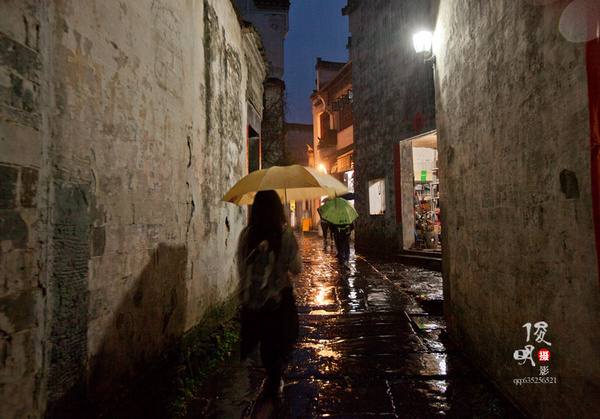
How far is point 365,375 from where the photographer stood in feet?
11.4

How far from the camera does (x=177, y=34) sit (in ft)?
11.7

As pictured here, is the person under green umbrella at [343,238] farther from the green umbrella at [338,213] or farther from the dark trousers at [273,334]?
the dark trousers at [273,334]

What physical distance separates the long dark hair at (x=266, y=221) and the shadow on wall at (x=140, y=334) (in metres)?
0.95

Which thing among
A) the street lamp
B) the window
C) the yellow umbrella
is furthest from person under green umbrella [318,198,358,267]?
the yellow umbrella

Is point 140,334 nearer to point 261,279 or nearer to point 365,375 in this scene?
point 261,279

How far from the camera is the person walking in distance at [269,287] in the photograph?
298 cm

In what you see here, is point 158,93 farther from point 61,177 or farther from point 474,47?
point 474,47

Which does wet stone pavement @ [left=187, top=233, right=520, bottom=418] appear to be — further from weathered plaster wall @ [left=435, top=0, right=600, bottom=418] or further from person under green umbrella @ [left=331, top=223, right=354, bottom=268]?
person under green umbrella @ [left=331, top=223, right=354, bottom=268]

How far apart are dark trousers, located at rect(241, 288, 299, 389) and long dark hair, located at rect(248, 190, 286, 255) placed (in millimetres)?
529

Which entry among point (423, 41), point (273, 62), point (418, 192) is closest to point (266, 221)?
point (423, 41)

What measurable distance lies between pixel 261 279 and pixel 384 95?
1144 cm

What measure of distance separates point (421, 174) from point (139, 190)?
10.7 m

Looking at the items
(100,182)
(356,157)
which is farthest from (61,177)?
(356,157)

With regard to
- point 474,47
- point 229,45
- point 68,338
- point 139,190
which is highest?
point 229,45
